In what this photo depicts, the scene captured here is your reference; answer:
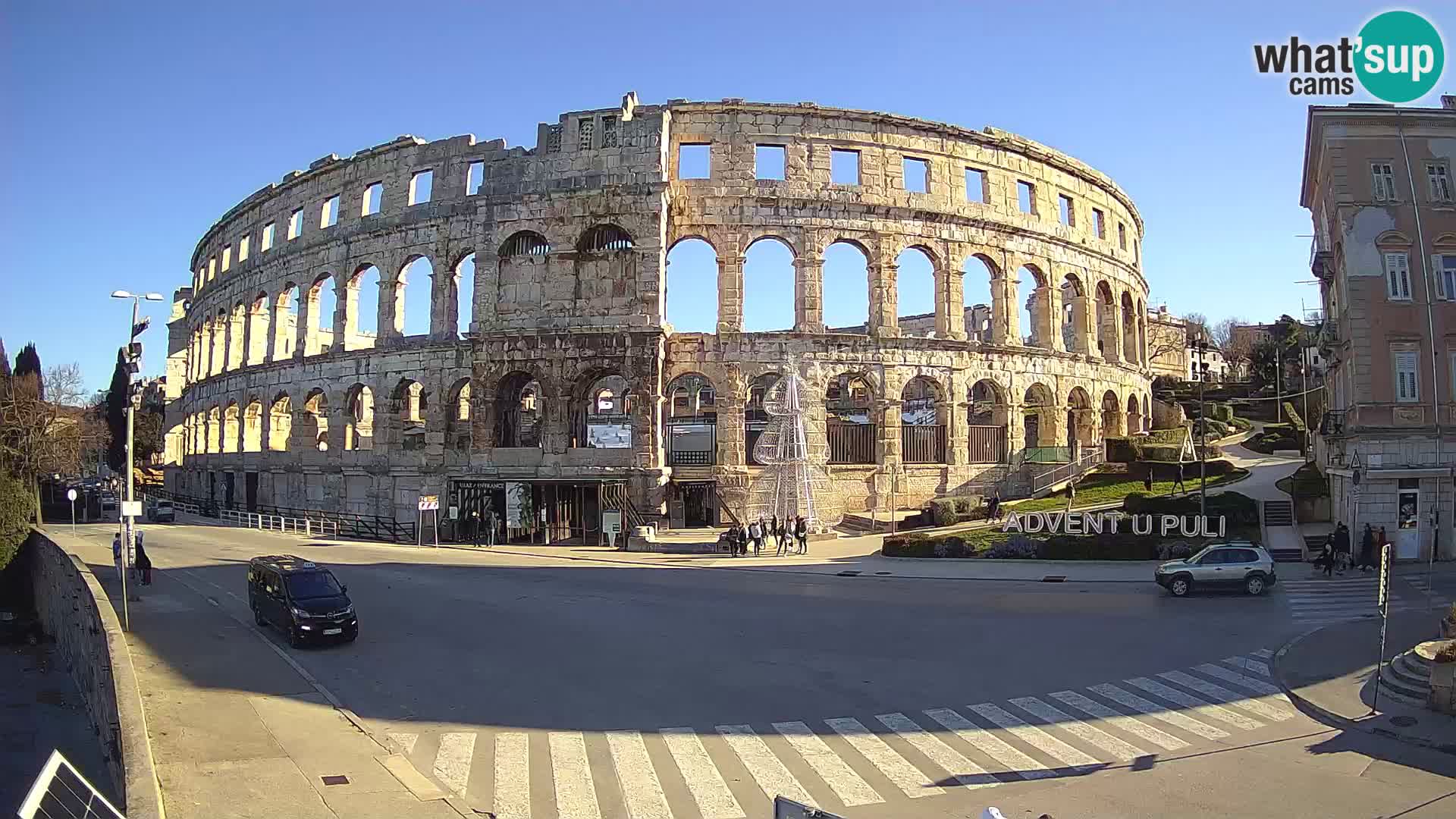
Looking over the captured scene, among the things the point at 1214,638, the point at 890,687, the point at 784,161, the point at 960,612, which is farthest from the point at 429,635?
the point at 784,161

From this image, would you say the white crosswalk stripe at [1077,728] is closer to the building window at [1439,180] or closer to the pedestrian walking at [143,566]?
the pedestrian walking at [143,566]

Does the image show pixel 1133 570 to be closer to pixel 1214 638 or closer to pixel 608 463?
pixel 1214 638

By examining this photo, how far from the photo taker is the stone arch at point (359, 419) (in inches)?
1747

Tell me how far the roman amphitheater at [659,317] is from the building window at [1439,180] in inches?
662

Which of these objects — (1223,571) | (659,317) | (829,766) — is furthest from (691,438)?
(829,766)

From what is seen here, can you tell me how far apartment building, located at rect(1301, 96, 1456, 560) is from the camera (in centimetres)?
2705

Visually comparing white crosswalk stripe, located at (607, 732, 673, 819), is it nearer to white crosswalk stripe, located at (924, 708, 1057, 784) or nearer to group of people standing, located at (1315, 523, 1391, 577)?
white crosswalk stripe, located at (924, 708, 1057, 784)

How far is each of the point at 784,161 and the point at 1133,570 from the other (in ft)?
75.7

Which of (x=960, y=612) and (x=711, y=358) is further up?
(x=711, y=358)

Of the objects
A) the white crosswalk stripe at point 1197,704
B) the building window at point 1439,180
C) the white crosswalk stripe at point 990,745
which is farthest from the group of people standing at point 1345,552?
the white crosswalk stripe at point 990,745

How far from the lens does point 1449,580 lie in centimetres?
2381

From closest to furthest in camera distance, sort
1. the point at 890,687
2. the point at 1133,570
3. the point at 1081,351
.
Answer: the point at 890,687
the point at 1133,570
the point at 1081,351

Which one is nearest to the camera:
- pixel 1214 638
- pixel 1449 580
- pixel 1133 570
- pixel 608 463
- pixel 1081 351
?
pixel 1214 638

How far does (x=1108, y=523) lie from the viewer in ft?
98.5
